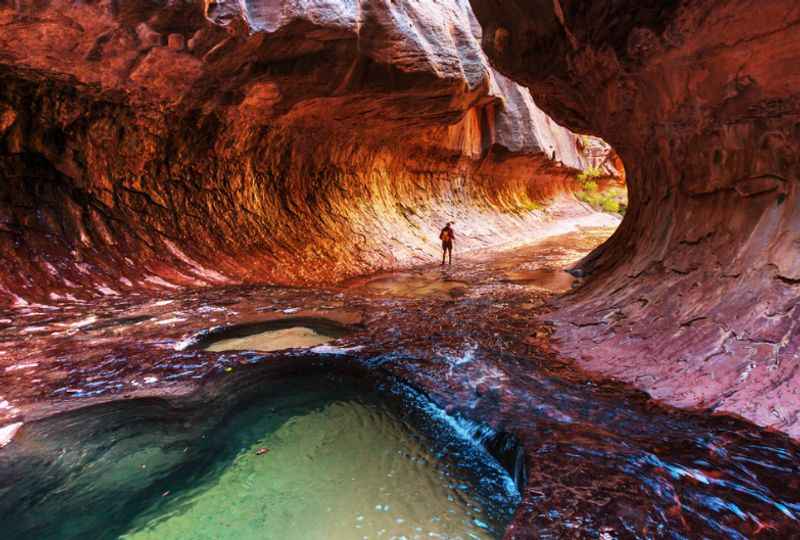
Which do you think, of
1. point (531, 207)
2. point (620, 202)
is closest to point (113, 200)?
point (531, 207)

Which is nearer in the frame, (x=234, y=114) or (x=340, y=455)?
(x=340, y=455)

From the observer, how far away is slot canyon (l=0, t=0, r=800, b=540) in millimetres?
2566

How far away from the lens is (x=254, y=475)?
9.50 feet

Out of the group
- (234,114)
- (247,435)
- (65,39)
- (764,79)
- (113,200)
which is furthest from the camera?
(234,114)

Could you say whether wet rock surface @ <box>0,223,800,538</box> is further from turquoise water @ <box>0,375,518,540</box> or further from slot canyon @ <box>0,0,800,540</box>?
turquoise water @ <box>0,375,518,540</box>

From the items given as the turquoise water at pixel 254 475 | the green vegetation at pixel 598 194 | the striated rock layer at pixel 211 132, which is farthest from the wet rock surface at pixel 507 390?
the green vegetation at pixel 598 194

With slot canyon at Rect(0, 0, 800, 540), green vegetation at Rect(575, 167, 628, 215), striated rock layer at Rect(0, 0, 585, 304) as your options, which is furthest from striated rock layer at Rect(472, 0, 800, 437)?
green vegetation at Rect(575, 167, 628, 215)

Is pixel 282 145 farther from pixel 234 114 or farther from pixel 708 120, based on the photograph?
pixel 708 120

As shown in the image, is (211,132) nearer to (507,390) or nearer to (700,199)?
(507,390)

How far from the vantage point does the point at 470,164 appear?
754 inches

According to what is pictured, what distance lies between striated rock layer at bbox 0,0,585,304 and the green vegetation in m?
20.0

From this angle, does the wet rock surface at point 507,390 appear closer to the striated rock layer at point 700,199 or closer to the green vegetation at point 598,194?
the striated rock layer at point 700,199

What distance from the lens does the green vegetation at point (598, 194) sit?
2970 centimetres

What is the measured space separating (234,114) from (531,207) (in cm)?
1883
